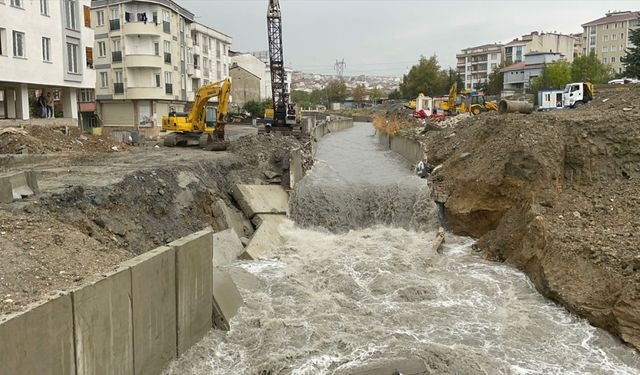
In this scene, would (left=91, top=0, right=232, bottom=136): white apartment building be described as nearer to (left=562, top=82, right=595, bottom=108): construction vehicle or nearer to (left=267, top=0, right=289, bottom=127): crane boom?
(left=267, top=0, right=289, bottom=127): crane boom

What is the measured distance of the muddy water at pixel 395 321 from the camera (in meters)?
8.63

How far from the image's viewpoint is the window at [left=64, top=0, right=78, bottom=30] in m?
29.2

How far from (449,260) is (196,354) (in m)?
7.86

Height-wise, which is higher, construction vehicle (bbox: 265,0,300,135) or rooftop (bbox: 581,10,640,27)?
rooftop (bbox: 581,10,640,27)

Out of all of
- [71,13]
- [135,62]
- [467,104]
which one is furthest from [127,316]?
[135,62]

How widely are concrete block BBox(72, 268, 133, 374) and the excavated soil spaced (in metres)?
8.25

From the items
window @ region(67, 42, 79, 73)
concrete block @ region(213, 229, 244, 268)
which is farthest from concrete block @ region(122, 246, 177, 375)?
window @ region(67, 42, 79, 73)

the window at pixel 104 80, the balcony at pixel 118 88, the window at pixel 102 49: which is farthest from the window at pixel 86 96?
the window at pixel 102 49

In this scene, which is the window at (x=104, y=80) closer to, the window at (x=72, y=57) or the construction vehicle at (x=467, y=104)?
the window at (x=72, y=57)

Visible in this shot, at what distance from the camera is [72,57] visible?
30.1 m

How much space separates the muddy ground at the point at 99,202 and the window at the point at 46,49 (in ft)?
17.0

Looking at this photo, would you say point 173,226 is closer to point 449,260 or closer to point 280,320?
point 280,320

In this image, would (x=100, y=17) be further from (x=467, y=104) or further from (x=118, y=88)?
(x=467, y=104)

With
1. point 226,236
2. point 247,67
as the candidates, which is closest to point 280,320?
point 226,236
